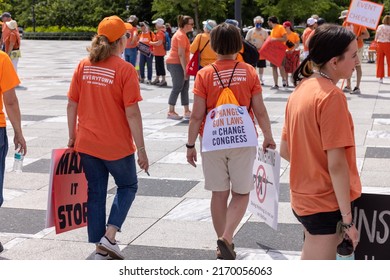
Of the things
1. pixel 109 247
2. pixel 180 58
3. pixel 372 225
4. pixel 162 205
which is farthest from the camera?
pixel 180 58

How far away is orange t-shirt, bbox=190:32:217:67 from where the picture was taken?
10.4m

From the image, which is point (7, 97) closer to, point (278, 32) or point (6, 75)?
point (6, 75)

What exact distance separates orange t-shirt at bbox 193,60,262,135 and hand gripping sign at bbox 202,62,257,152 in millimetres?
37

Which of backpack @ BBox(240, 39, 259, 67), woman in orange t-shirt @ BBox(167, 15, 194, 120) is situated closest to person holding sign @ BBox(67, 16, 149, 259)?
backpack @ BBox(240, 39, 259, 67)

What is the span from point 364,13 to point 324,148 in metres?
12.7

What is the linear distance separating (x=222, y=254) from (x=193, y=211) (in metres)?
1.55

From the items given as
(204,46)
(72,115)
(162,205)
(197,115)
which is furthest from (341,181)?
(204,46)

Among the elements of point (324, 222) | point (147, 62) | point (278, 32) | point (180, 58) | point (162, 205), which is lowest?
point (147, 62)

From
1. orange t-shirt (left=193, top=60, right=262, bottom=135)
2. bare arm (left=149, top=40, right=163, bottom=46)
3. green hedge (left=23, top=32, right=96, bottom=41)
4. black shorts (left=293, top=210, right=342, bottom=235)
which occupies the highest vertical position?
orange t-shirt (left=193, top=60, right=262, bottom=135)

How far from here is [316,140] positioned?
134 inches

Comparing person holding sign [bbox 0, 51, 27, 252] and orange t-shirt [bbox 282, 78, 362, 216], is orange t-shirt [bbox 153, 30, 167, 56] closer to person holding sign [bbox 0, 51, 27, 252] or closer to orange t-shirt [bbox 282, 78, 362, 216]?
person holding sign [bbox 0, 51, 27, 252]

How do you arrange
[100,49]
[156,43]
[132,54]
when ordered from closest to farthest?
[100,49] < [156,43] < [132,54]

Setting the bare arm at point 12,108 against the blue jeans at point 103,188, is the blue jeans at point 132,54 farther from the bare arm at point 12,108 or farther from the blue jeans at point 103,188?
the blue jeans at point 103,188

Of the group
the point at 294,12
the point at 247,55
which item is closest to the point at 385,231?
the point at 247,55
